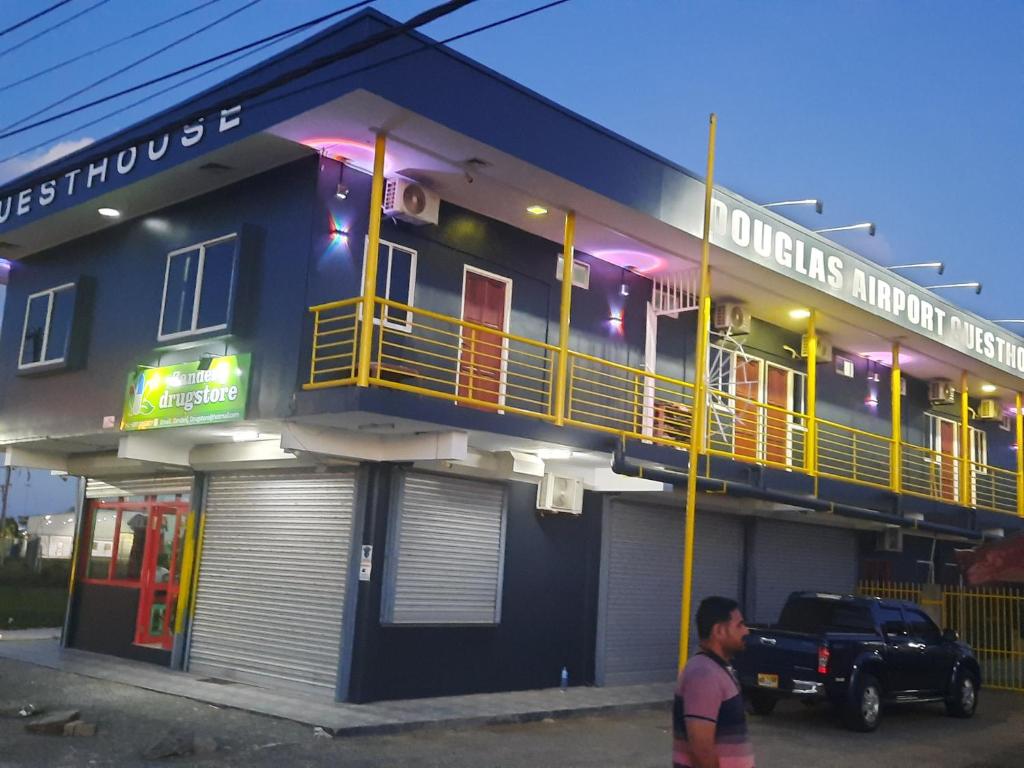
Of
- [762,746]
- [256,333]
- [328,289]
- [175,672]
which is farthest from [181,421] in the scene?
[762,746]

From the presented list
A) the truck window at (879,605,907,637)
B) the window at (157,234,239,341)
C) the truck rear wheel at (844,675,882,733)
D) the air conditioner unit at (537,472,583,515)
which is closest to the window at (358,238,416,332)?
the window at (157,234,239,341)

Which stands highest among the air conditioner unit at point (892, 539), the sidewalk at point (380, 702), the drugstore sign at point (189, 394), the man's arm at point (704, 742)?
the drugstore sign at point (189, 394)

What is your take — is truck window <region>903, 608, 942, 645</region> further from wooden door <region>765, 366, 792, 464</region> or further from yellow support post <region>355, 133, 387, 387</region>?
yellow support post <region>355, 133, 387, 387</region>

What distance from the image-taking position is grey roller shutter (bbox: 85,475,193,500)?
17234mm

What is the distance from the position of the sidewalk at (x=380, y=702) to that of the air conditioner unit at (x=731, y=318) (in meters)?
6.17

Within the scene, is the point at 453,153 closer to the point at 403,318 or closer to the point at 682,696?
the point at 403,318

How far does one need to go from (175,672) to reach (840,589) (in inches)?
512

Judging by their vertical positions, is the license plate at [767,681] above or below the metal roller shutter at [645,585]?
below

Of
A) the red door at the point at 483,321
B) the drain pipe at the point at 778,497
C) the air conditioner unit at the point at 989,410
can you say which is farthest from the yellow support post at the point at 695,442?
the air conditioner unit at the point at 989,410

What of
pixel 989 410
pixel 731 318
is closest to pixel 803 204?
pixel 731 318

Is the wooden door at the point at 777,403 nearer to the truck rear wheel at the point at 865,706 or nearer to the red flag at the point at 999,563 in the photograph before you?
the red flag at the point at 999,563

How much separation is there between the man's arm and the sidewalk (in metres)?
7.56

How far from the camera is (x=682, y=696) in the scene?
5047 mm

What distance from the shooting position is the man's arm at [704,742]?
15.9ft
